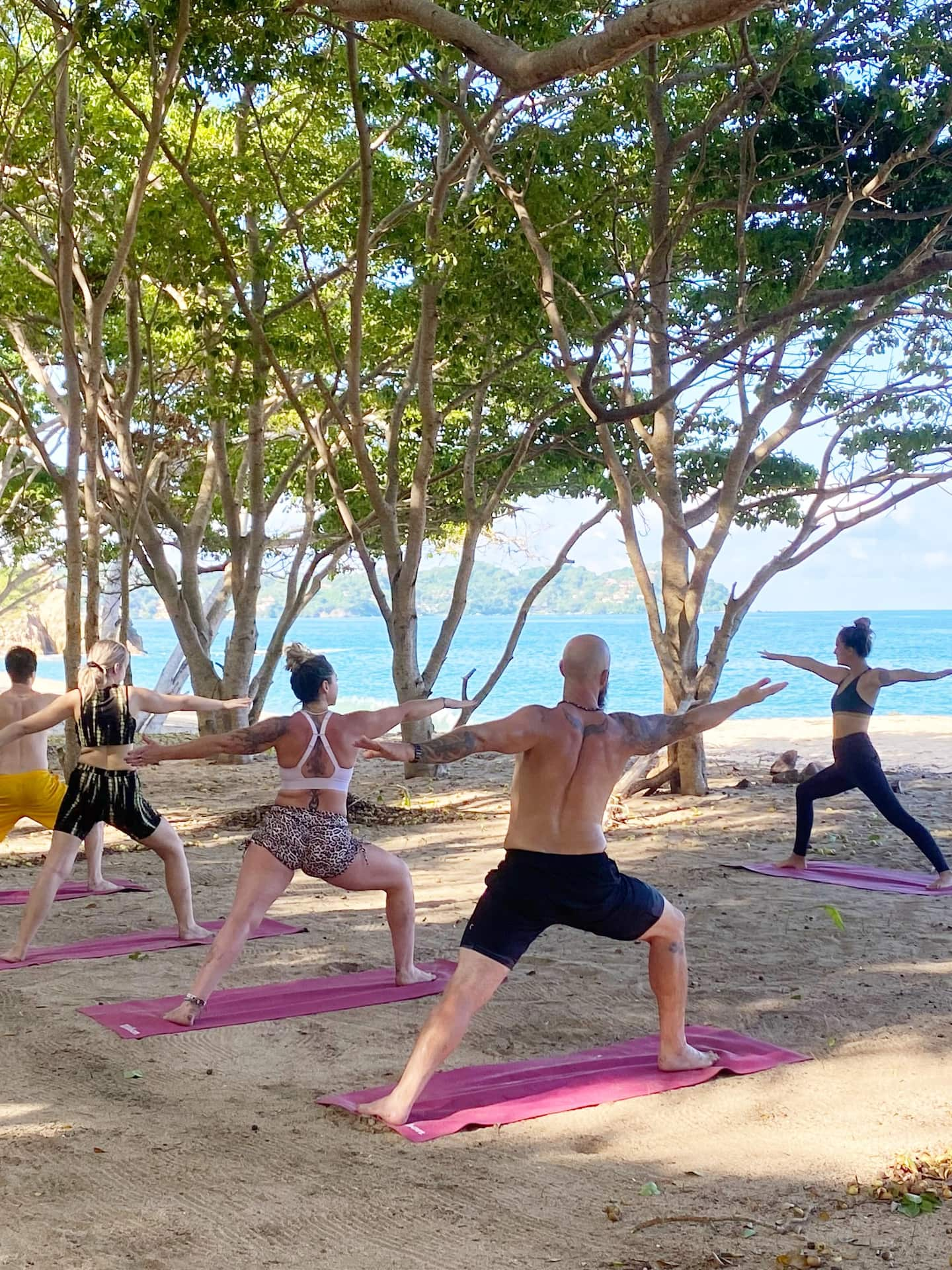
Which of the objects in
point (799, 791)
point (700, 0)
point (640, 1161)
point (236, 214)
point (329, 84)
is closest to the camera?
Result: point (700, 0)

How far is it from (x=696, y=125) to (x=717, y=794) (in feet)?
21.1

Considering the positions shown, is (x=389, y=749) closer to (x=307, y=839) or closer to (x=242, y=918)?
(x=307, y=839)

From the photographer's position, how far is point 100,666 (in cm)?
710

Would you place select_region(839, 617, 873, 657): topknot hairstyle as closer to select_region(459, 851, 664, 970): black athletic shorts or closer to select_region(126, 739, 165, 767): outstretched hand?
select_region(459, 851, 664, 970): black athletic shorts

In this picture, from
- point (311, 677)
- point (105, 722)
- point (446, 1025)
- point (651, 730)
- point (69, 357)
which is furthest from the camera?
point (69, 357)

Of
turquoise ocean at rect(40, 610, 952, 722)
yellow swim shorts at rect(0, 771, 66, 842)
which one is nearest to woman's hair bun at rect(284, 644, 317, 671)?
yellow swim shorts at rect(0, 771, 66, 842)

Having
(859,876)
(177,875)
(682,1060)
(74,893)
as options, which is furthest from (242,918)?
(859,876)

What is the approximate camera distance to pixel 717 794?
13.3 meters

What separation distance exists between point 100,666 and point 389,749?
10.3ft

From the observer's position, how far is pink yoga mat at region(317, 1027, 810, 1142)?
4531 mm

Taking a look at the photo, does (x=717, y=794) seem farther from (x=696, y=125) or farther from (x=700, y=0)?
(x=700, y=0)

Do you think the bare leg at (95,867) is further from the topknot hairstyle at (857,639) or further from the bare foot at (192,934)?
the topknot hairstyle at (857,639)

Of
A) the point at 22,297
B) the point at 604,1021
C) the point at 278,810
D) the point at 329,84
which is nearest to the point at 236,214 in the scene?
the point at 329,84

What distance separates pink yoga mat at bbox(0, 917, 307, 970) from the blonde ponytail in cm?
137
